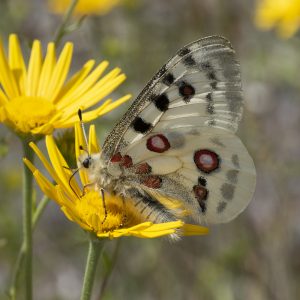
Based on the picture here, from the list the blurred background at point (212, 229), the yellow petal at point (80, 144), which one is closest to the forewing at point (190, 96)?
the yellow petal at point (80, 144)

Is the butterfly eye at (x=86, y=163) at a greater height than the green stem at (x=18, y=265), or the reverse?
the butterfly eye at (x=86, y=163)

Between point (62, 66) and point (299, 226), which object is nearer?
point (62, 66)

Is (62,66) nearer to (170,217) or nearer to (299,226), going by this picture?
(170,217)

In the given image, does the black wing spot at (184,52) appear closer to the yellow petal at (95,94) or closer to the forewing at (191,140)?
the forewing at (191,140)

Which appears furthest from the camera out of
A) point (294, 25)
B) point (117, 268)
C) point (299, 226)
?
point (299, 226)

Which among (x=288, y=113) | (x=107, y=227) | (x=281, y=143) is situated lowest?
(x=107, y=227)

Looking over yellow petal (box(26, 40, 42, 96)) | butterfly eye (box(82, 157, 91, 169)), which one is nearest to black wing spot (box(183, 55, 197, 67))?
butterfly eye (box(82, 157, 91, 169))

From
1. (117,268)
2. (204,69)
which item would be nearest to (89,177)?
(204,69)
